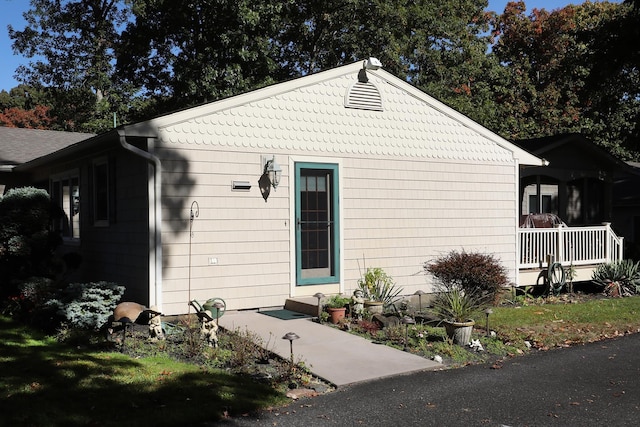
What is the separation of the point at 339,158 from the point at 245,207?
2109 mm

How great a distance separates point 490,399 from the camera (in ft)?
18.7

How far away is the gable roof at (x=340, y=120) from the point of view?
9320 mm

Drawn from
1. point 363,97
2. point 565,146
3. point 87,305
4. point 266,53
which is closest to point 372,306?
point 363,97

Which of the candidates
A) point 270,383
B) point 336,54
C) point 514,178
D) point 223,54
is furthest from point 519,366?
point 336,54

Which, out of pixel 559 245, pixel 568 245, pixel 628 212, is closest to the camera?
pixel 559 245

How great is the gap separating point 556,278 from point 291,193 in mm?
7063

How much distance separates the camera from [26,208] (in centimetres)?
1052

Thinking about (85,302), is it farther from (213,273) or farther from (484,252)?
(484,252)

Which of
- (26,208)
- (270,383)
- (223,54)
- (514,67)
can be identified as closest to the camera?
(270,383)

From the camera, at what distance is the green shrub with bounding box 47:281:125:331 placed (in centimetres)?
816

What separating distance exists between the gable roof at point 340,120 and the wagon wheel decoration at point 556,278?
8.09ft

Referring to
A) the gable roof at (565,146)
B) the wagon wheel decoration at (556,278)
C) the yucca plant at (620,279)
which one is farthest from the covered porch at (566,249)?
the gable roof at (565,146)

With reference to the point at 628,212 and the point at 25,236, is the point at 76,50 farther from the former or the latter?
the point at 628,212

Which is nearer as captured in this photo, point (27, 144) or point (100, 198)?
point (100, 198)
